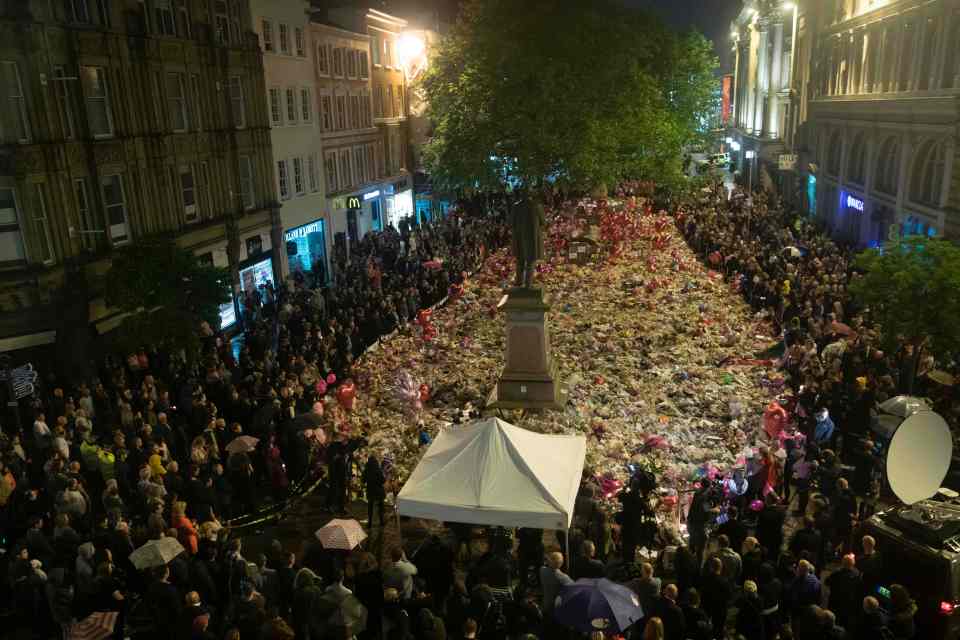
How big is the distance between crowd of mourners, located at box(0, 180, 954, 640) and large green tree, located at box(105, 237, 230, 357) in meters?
0.69

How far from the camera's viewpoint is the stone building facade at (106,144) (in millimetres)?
19031

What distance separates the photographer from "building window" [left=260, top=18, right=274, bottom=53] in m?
31.4

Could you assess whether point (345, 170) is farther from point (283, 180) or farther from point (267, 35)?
point (267, 35)

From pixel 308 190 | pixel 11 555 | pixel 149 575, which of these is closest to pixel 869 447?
pixel 149 575

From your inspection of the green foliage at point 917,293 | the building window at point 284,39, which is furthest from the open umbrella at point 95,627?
the building window at point 284,39

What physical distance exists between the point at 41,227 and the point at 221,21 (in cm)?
1209

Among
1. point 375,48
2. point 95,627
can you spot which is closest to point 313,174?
point 375,48

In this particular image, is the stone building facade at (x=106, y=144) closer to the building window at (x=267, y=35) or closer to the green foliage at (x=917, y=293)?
the building window at (x=267, y=35)

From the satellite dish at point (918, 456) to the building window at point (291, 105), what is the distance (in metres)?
30.3

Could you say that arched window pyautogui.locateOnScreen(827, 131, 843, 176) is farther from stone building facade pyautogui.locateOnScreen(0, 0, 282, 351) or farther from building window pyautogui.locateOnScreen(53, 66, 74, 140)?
building window pyautogui.locateOnScreen(53, 66, 74, 140)

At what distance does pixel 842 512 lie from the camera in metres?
10.4

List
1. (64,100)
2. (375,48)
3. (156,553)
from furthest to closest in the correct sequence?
1. (375,48)
2. (64,100)
3. (156,553)

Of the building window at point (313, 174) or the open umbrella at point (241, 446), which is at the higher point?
the building window at point (313, 174)

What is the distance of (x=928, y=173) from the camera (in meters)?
28.8
